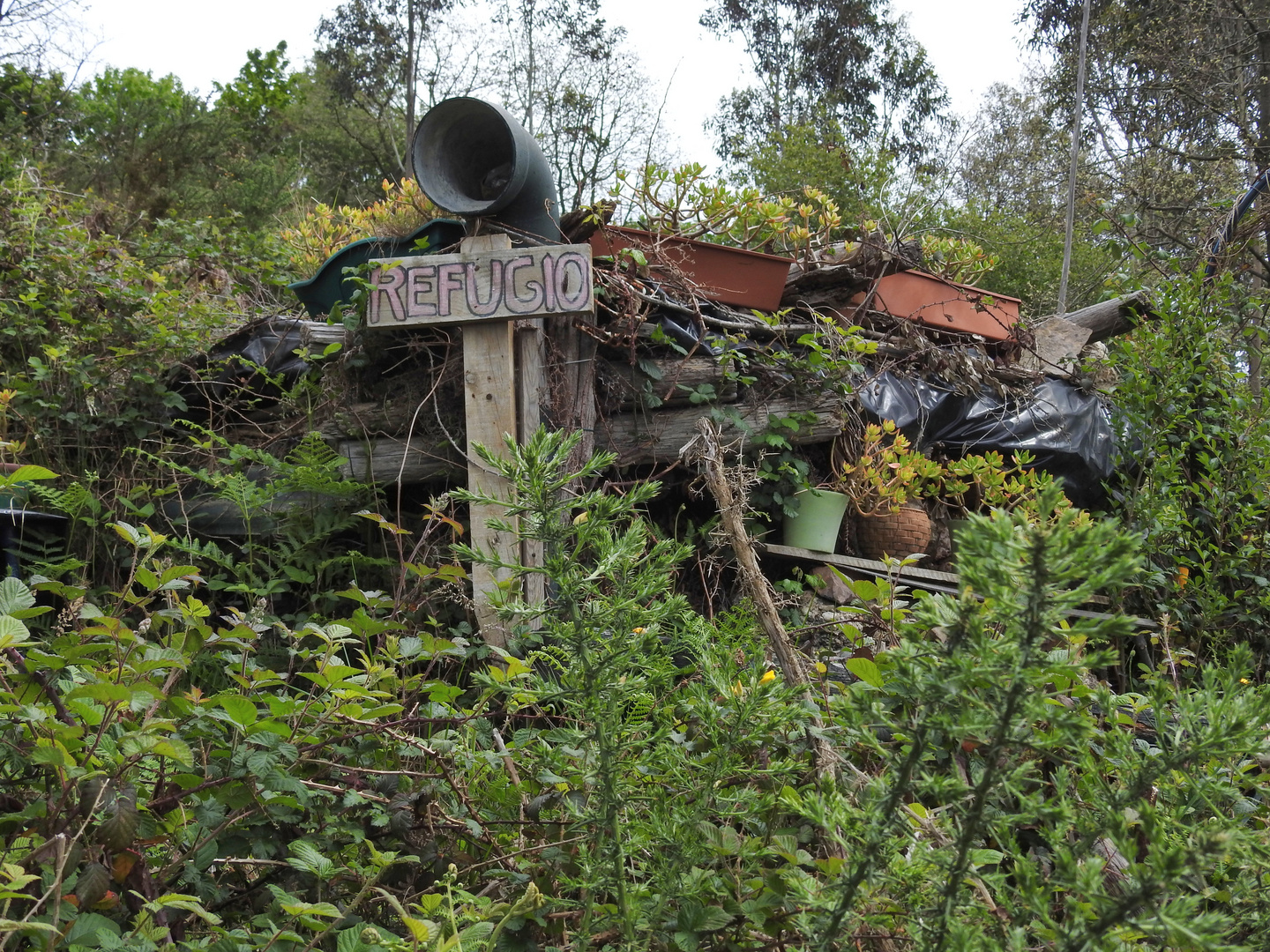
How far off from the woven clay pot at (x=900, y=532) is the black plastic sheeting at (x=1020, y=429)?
0.39 m

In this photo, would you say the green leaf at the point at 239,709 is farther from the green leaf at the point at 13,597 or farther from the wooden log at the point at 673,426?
the wooden log at the point at 673,426

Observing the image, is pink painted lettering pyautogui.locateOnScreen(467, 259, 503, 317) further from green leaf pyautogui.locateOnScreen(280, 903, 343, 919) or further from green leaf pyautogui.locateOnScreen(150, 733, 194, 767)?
green leaf pyautogui.locateOnScreen(280, 903, 343, 919)

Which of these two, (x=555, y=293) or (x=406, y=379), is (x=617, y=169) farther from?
(x=406, y=379)

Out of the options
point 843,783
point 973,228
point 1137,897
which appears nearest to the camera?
point 1137,897

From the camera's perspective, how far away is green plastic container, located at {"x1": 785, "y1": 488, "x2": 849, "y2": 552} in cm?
402

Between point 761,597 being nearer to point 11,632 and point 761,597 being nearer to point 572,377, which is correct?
point 11,632

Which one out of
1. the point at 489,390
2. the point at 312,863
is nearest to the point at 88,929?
the point at 312,863

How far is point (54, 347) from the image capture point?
4.17 meters

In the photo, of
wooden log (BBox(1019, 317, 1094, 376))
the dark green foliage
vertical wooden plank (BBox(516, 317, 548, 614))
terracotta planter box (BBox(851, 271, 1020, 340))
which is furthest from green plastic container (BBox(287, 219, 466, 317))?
wooden log (BBox(1019, 317, 1094, 376))

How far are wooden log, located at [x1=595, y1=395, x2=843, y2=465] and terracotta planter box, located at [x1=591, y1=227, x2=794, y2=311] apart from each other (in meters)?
0.55

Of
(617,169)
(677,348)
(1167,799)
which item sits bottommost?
(1167,799)

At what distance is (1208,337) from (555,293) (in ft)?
9.07

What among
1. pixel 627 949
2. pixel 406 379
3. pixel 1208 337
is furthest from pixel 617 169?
pixel 627 949

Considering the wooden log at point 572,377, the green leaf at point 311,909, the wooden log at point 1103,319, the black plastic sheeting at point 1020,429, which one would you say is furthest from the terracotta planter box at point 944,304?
the green leaf at point 311,909
